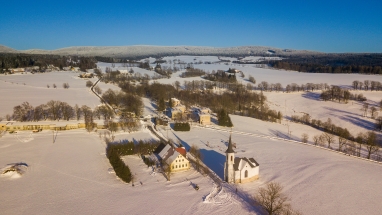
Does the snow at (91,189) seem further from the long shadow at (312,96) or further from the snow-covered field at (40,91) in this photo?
the long shadow at (312,96)

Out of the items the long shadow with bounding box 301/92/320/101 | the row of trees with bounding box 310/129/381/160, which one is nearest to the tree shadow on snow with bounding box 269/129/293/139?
the row of trees with bounding box 310/129/381/160

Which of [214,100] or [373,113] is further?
[214,100]

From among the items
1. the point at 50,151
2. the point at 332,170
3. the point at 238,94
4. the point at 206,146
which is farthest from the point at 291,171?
the point at 238,94

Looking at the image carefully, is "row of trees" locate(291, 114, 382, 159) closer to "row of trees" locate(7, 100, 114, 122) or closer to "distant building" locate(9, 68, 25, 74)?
"row of trees" locate(7, 100, 114, 122)

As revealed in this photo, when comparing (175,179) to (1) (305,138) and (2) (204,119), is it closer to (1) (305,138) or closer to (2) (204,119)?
(2) (204,119)

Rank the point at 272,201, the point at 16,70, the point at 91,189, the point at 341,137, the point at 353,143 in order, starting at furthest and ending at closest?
the point at 16,70, the point at 341,137, the point at 353,143, the point at 91,189, the point at 272,201

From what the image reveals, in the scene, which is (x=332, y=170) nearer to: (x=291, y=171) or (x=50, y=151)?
(x=291, y=171)

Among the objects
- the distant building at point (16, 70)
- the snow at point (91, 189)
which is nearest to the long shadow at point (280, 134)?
the snow at point (91, 189)

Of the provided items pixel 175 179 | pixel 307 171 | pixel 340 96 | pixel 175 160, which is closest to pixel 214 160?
pixel 175 160
